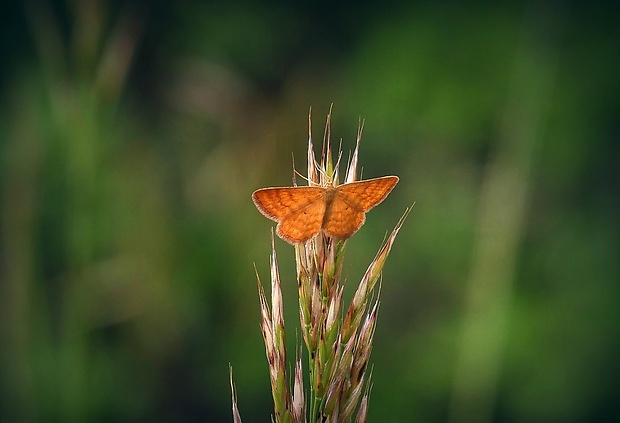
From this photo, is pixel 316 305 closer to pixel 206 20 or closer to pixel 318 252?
pixel 318 252

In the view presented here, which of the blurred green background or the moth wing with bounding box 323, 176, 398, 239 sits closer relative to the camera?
the moth wing with bounding box 323, 176, 398, 239

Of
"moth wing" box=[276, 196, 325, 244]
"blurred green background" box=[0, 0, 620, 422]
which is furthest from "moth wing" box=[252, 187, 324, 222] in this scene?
"blurred green background" box=[0, 0, 620, 422]

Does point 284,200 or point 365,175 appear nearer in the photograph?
point 284,200

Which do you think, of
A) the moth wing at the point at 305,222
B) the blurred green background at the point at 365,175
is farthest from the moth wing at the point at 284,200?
the blurred green background at the point at 365,175

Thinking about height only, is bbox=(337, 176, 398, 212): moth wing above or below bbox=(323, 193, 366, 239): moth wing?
above

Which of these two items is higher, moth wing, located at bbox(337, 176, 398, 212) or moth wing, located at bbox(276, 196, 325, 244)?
moth wing, located at bbox(337, 176, 398, 212)

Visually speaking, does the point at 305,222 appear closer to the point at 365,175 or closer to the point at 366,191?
the point at 366,191

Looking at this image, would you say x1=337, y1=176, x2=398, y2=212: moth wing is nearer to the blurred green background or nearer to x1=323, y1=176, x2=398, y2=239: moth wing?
x1=323, y1=176, x2=398, y2=239: moth wing

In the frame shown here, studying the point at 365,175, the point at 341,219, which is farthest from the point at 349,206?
the point at 365,175

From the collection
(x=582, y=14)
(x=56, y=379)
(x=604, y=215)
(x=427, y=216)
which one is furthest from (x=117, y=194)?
(x=582, y=14)
